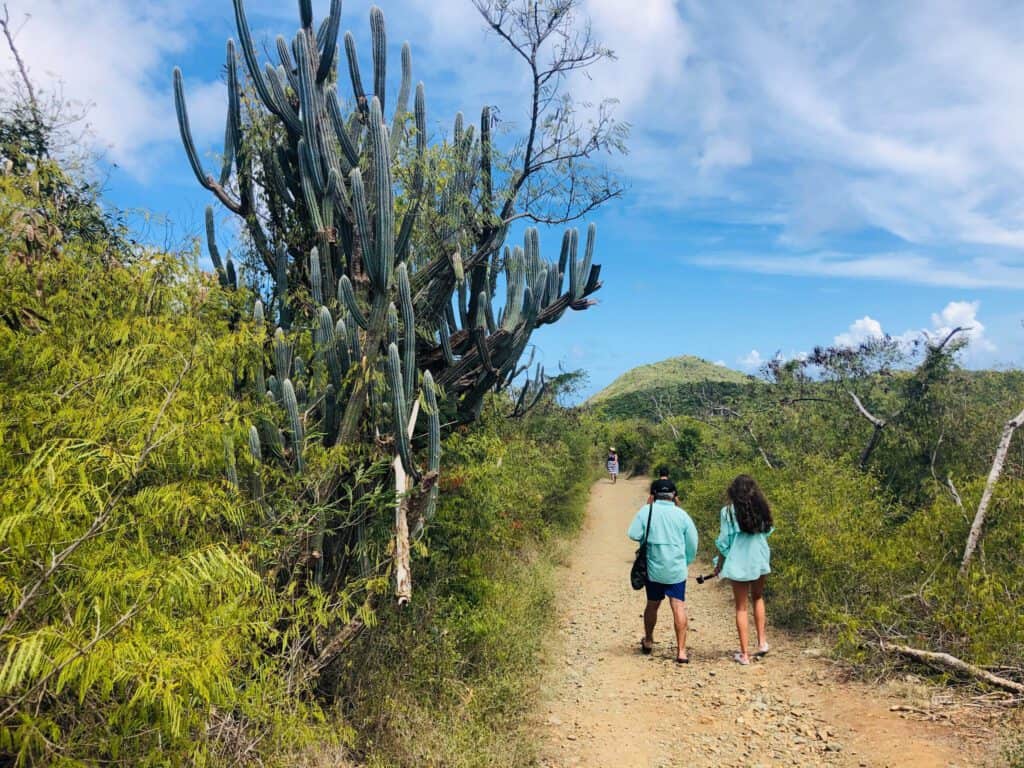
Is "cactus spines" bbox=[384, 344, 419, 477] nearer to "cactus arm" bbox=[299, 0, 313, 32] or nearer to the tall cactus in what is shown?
the tall cactus

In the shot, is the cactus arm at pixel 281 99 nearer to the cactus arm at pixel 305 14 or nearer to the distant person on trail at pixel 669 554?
the cactus arm at pixel 305 14

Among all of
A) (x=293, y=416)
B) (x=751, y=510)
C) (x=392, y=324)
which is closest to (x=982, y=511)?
(x=751, y=510)

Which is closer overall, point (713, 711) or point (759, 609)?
point (713, 711)

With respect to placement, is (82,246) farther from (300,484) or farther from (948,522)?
(948,522)

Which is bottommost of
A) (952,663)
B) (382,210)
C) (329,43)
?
(952,663)

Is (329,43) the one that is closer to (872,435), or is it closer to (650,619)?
(650,619)

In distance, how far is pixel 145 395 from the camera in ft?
7.98

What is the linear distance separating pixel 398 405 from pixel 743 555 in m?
3.11

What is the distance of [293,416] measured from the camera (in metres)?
3.74

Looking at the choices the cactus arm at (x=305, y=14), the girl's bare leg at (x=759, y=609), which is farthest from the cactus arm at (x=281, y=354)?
the girl's bare leg at (x=759, y=609)

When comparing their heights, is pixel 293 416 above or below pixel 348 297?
below

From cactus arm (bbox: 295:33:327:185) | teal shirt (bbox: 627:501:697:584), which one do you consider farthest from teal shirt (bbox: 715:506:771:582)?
cactus arm (bbox: 295:33:327:185)

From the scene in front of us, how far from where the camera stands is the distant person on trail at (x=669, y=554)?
536 cm

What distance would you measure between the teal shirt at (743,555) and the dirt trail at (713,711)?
802 millimetres
